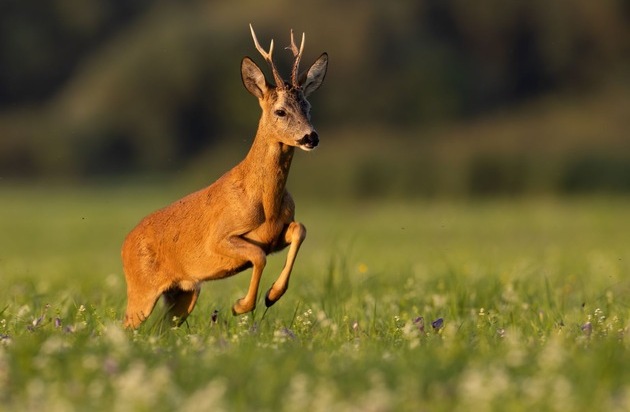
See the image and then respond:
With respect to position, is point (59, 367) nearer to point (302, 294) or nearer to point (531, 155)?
point (302, 294)

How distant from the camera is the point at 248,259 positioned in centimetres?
836

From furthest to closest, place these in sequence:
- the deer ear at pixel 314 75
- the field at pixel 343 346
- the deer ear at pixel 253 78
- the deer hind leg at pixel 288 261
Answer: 1. the deer ear at pixel 314 75
2. the deer ear at pixel 253 78
3. the deer hind leg at pixel 288 261
4. the field at pixel 343 346

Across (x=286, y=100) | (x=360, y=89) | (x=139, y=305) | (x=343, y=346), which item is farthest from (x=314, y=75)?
(x=360, y=89)

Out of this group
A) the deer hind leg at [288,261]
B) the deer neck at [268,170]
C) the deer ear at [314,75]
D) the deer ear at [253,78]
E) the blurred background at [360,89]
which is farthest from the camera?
the blurred background at [360,89]

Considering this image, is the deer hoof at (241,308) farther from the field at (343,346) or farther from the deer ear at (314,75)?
the deer ear at (314,75)

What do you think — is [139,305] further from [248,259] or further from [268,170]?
[268,170]

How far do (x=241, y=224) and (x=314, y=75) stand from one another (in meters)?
1.29

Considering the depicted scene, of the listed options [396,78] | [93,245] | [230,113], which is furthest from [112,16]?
[93,245]

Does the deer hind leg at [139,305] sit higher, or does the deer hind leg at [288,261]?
the deer hind leg at [288,261]

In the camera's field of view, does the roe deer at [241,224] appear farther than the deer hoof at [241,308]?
Yes

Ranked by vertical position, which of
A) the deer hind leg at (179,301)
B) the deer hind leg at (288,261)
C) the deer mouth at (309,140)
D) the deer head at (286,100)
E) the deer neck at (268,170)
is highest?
the deer head at (286,100)

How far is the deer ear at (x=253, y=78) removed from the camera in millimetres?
8773

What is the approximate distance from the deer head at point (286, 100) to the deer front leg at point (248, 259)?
0.77 m

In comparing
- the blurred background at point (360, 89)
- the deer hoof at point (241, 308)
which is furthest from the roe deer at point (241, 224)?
the blurred background at point (360, 89)
